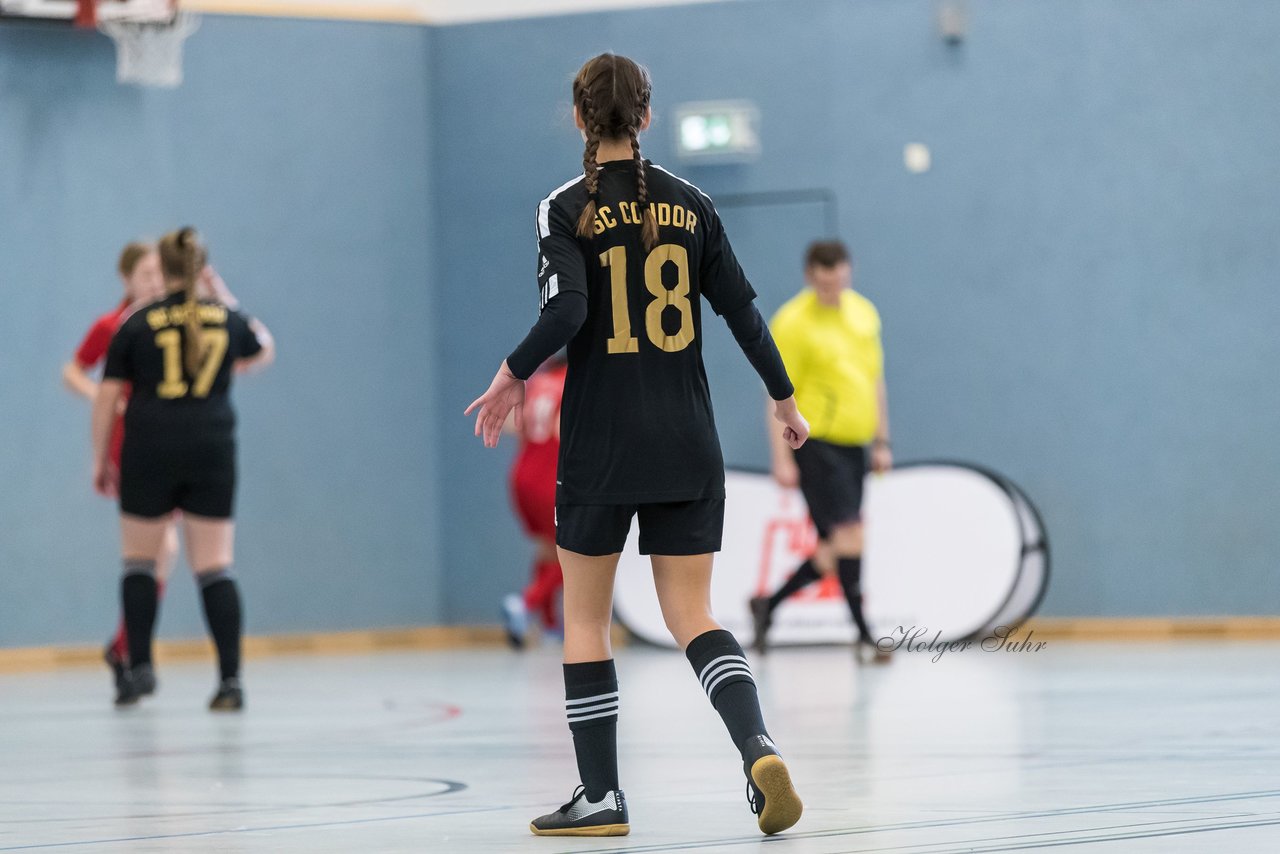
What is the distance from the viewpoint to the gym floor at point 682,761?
12.4 feet

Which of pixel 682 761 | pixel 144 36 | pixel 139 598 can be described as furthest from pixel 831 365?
pixel 144 36

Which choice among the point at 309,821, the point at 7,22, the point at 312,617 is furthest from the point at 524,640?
the point at 309,821

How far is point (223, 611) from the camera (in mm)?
7309

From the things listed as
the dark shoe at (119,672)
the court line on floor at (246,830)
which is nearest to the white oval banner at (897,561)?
the dark shoe at (119,672)

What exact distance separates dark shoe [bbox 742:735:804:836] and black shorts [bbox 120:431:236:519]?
394cm

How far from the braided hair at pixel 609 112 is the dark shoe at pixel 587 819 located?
1.08m

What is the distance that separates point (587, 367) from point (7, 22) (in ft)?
24.0

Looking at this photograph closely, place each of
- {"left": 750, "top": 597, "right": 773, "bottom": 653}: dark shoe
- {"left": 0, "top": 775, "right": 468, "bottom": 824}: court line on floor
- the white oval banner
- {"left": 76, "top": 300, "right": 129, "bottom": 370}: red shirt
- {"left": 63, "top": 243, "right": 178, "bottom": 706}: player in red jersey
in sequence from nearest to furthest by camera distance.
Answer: {"left": 0, "top": 775, "right": 468, "bottom": 824}: court line on floor < {"left": 63, "top": 243, "right": 178, "bottom": 706}: player in red jersey < {"left": 76, "top": 300, "right": 129, "bottom": 370}: red shirt < {"left": 750, "top": 597, "right": 773, "bottom": 653}: dark shoe < the white oval banner

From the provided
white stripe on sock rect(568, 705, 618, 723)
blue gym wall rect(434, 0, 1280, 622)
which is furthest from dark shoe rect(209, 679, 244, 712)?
blue gym wall rect(434, 0, 1280, 622)

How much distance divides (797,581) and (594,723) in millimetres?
5389

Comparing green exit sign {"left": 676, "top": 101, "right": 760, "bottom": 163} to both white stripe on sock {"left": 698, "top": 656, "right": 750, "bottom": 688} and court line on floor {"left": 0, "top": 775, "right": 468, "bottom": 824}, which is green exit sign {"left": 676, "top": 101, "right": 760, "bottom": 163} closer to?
court line on floor {"left": 0, "top": 775, "right": 468, "bottom": 824}

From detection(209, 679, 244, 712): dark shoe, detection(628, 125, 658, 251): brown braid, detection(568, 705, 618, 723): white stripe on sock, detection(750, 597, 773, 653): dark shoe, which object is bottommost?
detection(750, 597, 773, 653): dark shoe

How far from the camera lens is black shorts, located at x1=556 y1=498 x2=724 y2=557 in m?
3.91

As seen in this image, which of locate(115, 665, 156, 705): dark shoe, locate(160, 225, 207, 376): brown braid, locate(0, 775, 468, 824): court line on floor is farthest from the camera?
locate(115, 665, 156, 705): dark shoe
